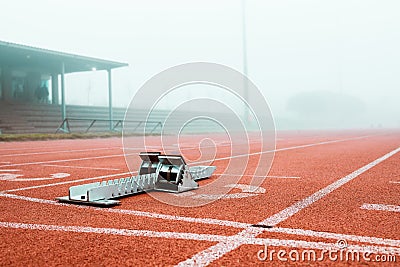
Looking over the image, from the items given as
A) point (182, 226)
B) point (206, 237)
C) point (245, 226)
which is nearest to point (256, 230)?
point (245, 226)

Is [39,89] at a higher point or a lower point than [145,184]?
higher

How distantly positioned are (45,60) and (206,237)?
28558 mm

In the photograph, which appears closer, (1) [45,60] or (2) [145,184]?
(2) [145,184]

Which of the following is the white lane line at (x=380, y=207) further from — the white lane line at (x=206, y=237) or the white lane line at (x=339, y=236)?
the white lane line at (x=206, y=237)

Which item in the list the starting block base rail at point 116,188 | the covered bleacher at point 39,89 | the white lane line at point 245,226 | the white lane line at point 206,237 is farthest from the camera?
the covered bleacher at point 39,89

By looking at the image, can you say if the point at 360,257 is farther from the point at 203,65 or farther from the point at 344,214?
the point at 203,65

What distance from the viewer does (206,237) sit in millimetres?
2201

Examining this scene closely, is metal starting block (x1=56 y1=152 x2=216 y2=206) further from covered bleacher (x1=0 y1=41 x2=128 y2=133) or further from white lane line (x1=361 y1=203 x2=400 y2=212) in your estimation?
covered bleacher (x1=0 y1=41 x2=128 y2=133)

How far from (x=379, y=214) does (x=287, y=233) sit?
34.3 inches

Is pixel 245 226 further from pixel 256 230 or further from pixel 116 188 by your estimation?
pixel 116 188

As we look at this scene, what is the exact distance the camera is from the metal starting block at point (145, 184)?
321cm

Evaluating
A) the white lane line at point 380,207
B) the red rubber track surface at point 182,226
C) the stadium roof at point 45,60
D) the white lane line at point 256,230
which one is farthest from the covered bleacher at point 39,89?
the white lane line at point 380,207

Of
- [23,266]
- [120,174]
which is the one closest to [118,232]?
[23,266]

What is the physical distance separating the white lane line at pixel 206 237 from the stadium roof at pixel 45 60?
74.5 ft
